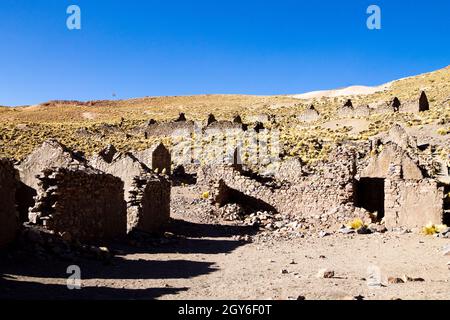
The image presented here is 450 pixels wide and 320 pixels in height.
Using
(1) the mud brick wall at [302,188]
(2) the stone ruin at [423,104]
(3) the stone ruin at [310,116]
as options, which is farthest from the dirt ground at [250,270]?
(3) the stone ruin at [310,116]

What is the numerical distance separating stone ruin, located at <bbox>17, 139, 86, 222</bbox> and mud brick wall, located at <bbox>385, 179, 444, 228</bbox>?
9155mm

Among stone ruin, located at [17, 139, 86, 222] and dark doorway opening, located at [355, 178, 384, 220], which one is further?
dark doorway opening, located at [355, 178, 384, 220]

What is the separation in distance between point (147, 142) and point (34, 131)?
16.0 metres

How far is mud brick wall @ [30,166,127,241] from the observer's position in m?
10.4

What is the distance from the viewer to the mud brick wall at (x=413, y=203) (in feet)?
47.8

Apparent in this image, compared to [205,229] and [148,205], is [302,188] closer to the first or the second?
[205,229]

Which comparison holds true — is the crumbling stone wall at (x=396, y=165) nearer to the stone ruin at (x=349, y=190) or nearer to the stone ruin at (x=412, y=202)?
the stone ruin at (x=349, y=190)

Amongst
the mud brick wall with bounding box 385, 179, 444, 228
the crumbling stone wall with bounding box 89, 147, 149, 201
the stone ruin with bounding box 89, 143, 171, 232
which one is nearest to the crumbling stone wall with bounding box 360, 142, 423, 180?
the mud brick wall with bounding box 385, 179, 444, 228

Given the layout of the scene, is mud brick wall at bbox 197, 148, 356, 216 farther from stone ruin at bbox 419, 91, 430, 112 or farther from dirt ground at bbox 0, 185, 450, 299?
stone ruin at bbox 419, 91, 430, 112

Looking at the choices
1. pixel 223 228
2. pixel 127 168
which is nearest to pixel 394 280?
pixel 223 228

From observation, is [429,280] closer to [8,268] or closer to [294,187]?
[8,268]

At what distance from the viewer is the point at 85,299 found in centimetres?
671

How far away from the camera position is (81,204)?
36.8ft
